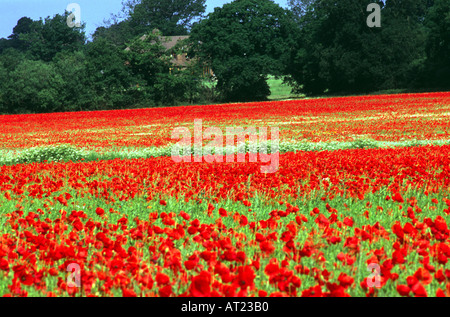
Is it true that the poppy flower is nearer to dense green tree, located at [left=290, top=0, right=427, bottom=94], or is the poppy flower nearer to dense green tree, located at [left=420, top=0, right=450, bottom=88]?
dense green tree, located at [left=420, top=0, right=450, bottom=88]

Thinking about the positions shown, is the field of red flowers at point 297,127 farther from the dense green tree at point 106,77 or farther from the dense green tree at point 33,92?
the dense green tree at point 33,92

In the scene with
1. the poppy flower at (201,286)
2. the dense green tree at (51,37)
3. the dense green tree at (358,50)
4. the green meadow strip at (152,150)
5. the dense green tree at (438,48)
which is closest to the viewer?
the poppy flower at (201,286)

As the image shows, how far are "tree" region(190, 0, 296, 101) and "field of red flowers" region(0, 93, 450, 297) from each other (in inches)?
2129

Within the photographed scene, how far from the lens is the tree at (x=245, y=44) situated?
65562 millimetres

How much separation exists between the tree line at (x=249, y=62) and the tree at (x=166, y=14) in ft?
180

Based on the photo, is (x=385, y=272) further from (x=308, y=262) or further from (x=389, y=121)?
(x=389, y=121)

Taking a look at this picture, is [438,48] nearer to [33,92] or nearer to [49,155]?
[33,92]

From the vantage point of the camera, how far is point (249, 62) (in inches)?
2586

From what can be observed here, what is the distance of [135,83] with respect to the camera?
61188mm

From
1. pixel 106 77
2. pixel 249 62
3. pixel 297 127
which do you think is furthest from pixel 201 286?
pixel 249 62

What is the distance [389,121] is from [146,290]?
1036 inches

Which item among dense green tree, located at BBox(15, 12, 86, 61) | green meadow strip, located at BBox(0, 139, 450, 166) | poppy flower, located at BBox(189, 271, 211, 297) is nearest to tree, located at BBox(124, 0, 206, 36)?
dense green tree, located at BBox(15, 12, 86, 61)

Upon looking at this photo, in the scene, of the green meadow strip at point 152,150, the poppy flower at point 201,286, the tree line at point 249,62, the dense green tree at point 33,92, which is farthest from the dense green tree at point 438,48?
the poppy flower at point 201,286

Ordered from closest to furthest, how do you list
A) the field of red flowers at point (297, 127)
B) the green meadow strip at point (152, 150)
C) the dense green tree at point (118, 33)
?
the green meadow strip at point (152, 150), the field of red flowers at point (297, 127), the dense green tree at point (118, 33)
